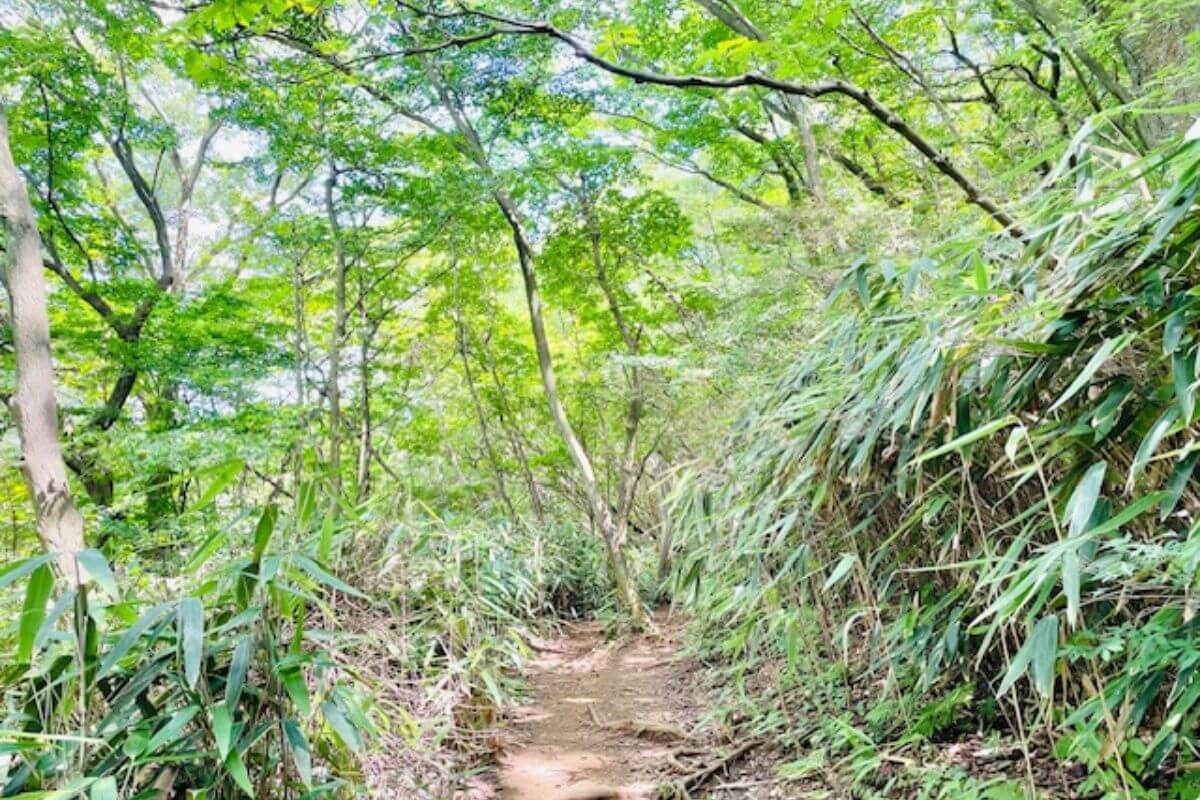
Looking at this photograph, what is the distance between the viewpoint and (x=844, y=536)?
6.41ft

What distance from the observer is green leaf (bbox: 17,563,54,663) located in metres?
1.20

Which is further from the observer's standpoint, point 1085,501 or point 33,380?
point 33,380

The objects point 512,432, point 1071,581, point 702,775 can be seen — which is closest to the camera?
point 1071,581

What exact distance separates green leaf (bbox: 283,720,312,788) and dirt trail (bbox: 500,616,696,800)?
159 centimetres

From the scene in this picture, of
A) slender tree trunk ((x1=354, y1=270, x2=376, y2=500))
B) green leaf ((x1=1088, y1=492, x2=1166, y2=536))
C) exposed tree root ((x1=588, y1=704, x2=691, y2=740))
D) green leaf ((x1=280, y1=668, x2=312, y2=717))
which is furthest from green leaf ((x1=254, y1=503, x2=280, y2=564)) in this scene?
slender tree trunk ((x1=354, y1=270, x2=376, y2=500))

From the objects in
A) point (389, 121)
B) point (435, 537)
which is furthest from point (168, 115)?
point (435, 537)

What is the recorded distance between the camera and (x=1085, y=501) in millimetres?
1093

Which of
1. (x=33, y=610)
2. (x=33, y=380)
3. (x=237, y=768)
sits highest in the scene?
(x=33, y=380)

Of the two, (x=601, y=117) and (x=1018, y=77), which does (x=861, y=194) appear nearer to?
(x=1018, y=77)

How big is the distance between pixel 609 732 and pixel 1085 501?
9.83 feet

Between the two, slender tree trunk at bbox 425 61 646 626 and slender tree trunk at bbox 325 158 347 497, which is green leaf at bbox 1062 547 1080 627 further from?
slender tree trunk at bbox 325 158 347 497

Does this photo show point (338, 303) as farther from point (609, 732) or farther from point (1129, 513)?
point (1129, 513)

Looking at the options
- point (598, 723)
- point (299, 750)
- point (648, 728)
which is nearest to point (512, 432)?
point (598, 723)

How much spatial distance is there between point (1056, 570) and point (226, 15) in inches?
110
